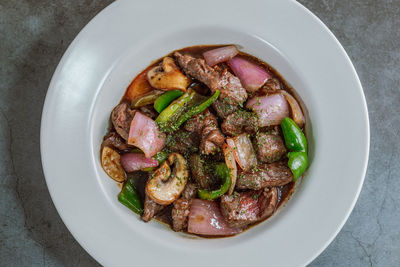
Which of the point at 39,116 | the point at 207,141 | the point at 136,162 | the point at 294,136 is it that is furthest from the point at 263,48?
the point at 39,116

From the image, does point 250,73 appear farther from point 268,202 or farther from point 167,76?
point 268,202

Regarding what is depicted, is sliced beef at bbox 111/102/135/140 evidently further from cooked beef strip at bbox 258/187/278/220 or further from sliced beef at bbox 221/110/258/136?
cooked beef strip at bbox 258/187/278/220

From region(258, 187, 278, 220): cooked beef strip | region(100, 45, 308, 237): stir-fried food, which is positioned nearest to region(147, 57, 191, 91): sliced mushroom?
region(100, 45, 308, 237): stir-fried food

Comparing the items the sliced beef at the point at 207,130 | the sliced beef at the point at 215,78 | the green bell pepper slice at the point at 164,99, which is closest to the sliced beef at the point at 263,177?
the sliced beef at the point at 207,130

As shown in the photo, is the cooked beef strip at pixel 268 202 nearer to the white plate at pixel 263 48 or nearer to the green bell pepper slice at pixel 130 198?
the white plate at pixel 263 48

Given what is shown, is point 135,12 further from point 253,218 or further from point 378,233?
point 378,233

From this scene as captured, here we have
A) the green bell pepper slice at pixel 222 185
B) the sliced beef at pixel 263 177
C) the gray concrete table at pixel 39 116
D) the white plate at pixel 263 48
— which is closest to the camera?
the white plate at pixel 263 48
